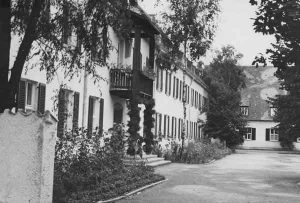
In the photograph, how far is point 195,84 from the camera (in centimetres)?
5416

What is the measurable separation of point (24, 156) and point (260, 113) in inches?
2479

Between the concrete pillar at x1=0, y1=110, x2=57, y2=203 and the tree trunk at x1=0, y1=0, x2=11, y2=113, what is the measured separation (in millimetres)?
705

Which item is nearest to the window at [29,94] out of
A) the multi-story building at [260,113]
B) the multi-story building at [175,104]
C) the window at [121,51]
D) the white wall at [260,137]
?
the window at [121,51]

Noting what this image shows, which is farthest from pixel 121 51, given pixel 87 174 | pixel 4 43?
pixel 4 43

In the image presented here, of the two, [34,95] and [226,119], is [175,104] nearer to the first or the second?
[226,119]

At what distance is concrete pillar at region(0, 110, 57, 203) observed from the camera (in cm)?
856

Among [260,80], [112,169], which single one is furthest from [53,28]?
[260,80]

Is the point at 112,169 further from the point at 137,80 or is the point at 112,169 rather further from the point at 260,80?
the point at 260,80

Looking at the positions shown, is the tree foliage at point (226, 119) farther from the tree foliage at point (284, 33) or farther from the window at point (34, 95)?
the window at point (34, 95)

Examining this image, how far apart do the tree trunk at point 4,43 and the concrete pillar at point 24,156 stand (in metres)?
0.71

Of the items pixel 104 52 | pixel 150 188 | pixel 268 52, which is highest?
pixel 268 52

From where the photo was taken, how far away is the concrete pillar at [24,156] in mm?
8562

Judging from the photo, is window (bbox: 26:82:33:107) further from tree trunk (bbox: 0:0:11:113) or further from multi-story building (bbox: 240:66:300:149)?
multi-story building (bbox: 240:66:300:149)

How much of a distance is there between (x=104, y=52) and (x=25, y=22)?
1.60 meters
